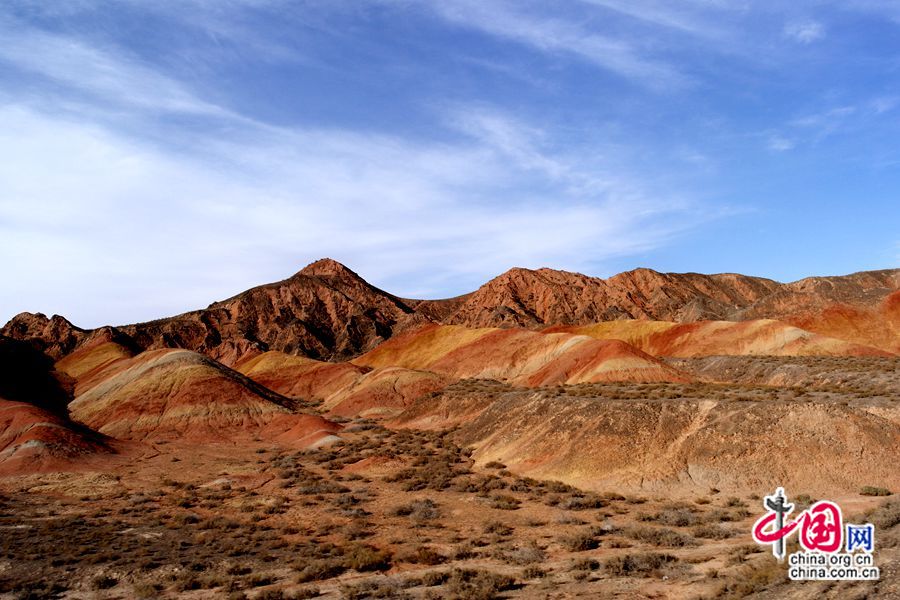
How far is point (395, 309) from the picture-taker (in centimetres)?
17088

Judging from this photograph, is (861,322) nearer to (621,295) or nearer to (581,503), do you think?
(621,295)

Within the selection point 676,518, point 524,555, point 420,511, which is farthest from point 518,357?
point 524,555

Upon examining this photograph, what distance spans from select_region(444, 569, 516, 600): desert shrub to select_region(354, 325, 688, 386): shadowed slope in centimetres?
4228

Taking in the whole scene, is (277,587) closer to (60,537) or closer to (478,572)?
(478,572)

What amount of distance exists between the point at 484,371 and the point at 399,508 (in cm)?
6593

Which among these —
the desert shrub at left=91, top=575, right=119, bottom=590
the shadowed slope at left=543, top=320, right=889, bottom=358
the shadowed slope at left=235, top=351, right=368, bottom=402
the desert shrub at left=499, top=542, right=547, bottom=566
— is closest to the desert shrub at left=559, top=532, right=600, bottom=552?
the desert shrub at left=499, top=542, right=547, bottom=566

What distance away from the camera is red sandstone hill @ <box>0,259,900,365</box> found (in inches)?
5310

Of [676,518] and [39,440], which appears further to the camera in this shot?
[39,440]

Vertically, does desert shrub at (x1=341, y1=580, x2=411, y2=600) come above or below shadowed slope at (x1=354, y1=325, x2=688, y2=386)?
below

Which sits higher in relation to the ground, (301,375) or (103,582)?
(301,375)

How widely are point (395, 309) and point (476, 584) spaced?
156693 mm

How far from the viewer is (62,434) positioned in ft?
156

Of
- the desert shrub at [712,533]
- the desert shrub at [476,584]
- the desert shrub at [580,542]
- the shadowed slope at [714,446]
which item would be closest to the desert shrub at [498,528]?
the desert shrub at [580,542]

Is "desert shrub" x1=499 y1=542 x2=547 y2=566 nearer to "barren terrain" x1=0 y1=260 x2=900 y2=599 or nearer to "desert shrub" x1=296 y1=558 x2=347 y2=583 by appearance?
"barren terrain" x1=0 y1=260 x2=900 y2=599
